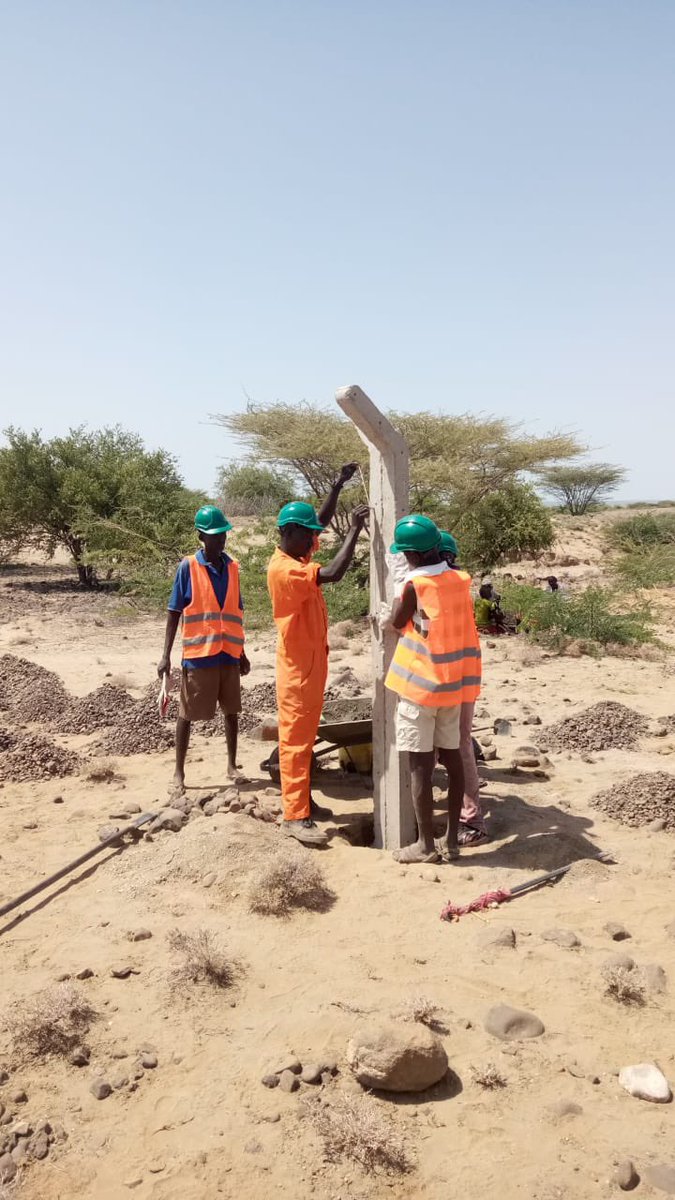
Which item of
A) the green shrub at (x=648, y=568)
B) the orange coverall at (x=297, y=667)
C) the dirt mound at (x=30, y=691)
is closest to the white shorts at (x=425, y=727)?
the orange coverall at (x=297, y=667)

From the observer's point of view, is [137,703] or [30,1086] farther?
[137,703]

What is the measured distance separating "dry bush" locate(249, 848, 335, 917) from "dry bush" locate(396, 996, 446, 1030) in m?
0.94

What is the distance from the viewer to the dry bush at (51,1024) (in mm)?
3039

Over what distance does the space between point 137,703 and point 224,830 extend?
12.0ft

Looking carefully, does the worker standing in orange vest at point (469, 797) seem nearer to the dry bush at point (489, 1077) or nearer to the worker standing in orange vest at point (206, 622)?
the worker standing in orange vest at point (206, 622)

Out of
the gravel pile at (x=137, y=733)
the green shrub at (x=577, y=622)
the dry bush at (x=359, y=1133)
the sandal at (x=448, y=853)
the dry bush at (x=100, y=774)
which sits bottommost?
the dry bush at (x=359, y=1133)

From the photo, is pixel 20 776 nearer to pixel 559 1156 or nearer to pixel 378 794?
pixel 378 794

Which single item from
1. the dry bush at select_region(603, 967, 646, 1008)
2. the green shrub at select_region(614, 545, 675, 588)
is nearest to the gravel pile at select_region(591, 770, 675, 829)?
the dry bush at select_region(603, 967, 646, 1008)

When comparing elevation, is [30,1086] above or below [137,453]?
below

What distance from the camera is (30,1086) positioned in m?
2.89

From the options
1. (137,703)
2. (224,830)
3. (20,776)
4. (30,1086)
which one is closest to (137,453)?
(137,703)

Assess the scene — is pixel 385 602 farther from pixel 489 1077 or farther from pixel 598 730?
pixel 598 730

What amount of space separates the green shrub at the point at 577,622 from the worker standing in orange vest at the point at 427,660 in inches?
263

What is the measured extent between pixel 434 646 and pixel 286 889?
1379mm
